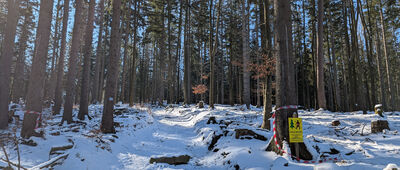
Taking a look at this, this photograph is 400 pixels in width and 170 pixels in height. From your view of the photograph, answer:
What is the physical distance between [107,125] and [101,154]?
2.73 meters

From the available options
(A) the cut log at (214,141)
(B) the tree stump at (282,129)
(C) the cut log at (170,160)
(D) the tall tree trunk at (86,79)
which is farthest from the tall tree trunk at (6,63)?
(B) the tree stump at (282,129)

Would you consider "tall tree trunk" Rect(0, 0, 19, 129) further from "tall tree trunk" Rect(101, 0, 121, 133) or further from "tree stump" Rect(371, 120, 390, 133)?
"tree stump" Rect(371, 120, 390, 133)

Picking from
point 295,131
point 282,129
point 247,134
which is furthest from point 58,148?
point 295,131

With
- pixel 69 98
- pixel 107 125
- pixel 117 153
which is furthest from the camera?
pixel 69 98

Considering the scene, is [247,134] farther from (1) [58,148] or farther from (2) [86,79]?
(2) [86,79]

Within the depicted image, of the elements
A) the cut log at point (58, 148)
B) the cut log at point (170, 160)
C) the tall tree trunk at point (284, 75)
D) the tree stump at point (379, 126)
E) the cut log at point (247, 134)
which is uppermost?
the tall tree trunk at point (284, 75)

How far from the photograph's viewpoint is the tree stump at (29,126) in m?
5.85

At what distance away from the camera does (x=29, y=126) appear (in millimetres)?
6004

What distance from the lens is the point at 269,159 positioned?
4227mm

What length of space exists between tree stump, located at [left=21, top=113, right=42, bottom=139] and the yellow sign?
679 centimetres

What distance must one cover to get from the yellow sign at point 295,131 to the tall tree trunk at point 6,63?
35.0 feet

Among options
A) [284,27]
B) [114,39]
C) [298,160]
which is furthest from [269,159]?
[114,39]

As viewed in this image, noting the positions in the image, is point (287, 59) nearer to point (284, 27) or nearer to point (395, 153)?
point (284, 27)

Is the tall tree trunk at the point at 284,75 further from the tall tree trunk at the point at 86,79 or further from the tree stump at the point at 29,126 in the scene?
the tall tree trunk at the point at 86,79
